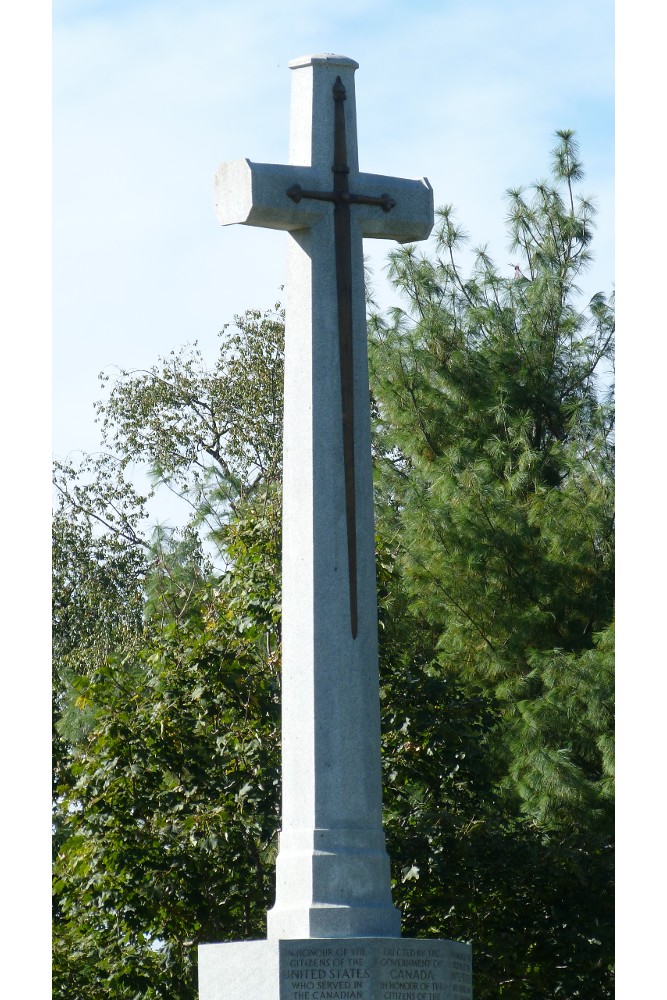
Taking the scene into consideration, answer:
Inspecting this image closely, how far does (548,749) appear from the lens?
1446 cm

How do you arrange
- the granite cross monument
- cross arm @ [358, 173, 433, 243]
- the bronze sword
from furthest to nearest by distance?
cross arm @ [358, 173, 433, 243], the bronze sword, the granite cross monument

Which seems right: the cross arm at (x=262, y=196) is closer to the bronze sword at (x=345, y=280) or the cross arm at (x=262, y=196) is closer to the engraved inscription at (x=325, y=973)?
the bronze sword at (x=345, y=280)

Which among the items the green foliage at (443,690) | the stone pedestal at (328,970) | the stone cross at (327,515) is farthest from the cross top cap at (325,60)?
the green foliage at (443,690)

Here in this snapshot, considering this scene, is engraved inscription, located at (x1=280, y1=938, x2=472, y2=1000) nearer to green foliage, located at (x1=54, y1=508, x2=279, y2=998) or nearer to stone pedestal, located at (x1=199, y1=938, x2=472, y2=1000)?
stone pedestal, located at (x1=199, y1=938, x2=472, y2=1000)

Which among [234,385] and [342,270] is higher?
[234,385]

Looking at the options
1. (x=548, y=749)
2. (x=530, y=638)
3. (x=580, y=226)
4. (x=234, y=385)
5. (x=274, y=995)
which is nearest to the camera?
(x=274, y=995)

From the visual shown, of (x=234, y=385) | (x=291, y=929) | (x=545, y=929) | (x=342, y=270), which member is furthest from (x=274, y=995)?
(x=234, y=385)

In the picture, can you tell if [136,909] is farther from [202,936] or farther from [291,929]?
[291,929]

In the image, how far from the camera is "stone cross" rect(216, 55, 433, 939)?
6.91m

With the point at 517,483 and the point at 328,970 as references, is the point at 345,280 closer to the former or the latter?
the point at 328,970

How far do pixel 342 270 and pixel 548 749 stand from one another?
7.88 m

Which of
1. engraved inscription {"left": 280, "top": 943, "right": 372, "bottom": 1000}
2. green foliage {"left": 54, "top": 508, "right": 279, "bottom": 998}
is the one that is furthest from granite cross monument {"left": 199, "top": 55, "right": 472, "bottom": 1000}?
green foliage {"left": 54, "top": 508, "right": 279, "bottom": 998}

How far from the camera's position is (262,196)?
7.29 meters

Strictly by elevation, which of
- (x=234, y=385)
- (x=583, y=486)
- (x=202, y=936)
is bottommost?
(x=202, y=936)
